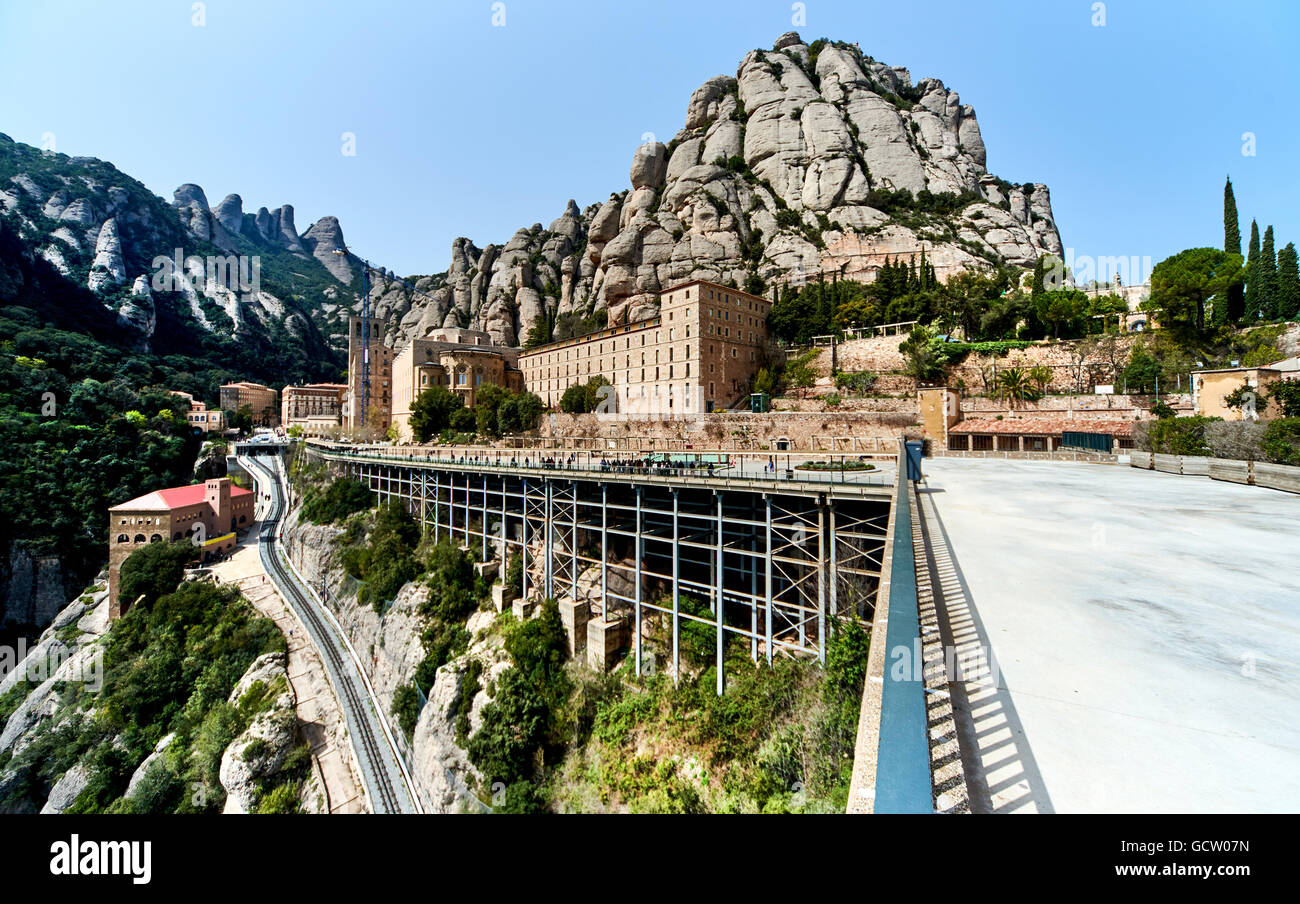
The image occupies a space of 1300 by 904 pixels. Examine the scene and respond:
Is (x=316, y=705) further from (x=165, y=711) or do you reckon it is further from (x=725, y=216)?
(x=725, y=216)

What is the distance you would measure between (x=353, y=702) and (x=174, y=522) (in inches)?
1087

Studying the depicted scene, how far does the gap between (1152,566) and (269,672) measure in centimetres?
3090

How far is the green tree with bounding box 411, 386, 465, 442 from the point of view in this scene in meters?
48.5

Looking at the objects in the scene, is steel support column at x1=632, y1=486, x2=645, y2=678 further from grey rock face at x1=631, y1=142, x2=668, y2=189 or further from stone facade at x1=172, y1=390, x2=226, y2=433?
stone facade at x1=172, y1=390, x2=226, y2=433

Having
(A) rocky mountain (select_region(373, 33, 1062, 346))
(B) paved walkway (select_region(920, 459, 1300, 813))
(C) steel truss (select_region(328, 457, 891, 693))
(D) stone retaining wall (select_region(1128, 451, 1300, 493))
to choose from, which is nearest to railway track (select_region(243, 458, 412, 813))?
(C) steel truss (select_region(328, 457, 891, 693))

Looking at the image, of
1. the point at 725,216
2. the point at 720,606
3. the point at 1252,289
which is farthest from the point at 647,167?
the point at 720,606

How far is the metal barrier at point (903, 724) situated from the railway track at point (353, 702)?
65.3 feet

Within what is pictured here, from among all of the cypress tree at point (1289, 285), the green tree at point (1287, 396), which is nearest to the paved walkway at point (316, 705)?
the green tree at point (1287, 396)

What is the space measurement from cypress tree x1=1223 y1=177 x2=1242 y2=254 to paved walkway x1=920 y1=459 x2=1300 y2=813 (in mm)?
60539

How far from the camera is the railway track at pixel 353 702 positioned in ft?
57.7

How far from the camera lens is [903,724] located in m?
2.13
